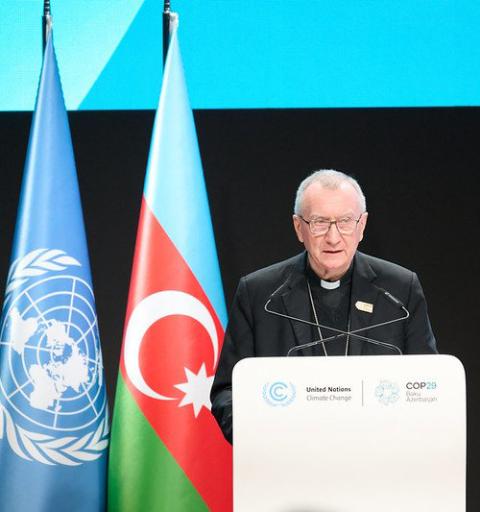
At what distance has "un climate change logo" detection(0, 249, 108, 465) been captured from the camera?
3014 millimetres

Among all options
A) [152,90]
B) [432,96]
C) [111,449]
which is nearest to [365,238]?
[432,96]

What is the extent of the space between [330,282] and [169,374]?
92cm

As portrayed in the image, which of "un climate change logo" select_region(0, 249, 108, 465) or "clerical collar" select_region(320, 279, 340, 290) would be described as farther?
"un climate change logo" select_region(0, 249, 108, 465)

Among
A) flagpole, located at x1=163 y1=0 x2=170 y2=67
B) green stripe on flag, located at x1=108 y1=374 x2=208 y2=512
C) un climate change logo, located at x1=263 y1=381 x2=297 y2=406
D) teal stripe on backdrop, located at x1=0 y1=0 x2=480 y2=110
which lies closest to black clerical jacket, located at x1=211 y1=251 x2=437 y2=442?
un climate change logo, located at x1=263 y1=381 x2=297 y2=406

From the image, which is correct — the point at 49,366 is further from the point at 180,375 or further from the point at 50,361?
the point at 180,375

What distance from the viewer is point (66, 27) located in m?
3.74

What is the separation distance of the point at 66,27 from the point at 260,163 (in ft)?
3.63

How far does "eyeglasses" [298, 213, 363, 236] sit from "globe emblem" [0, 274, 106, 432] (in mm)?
1212

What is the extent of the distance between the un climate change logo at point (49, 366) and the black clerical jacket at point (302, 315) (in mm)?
861

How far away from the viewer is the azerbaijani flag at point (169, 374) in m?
3.10

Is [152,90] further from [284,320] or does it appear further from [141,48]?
[284,320]

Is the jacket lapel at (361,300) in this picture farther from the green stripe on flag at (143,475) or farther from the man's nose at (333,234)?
the green stripe on flag at (143,475)

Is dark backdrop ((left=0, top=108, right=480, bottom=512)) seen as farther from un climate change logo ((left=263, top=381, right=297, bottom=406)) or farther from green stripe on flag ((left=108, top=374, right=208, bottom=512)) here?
un climate change logo ((left=263, top=381, right=297, bottom=406))

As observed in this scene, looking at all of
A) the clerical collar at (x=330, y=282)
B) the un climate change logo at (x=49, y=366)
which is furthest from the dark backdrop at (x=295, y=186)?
the clerical collar at (x=330, y=282)
